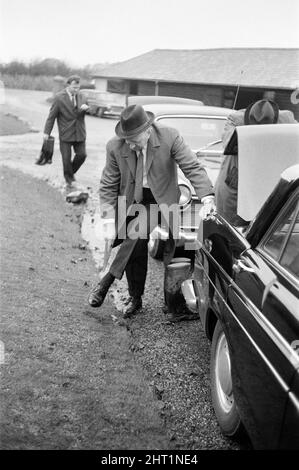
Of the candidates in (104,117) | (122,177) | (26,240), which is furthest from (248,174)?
(104,117)

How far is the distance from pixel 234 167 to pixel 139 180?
2.52 feet

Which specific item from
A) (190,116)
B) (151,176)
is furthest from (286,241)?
(190,116)

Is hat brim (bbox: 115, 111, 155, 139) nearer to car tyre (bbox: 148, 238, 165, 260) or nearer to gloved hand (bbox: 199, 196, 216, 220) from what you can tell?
gloved hand (bbox: 199, 196, 216, 220)

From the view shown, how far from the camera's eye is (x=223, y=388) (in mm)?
3148

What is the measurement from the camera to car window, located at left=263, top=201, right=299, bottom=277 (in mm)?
2498

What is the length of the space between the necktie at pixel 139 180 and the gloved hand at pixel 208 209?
21.2 inches

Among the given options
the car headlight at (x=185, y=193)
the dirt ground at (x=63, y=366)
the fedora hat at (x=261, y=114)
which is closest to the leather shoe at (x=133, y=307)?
the dirt ground at (x=63, y=366)

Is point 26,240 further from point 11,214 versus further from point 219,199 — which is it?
point 219,199

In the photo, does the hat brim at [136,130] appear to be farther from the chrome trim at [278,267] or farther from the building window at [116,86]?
the building window at [116,86]

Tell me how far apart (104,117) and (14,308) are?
2914cm

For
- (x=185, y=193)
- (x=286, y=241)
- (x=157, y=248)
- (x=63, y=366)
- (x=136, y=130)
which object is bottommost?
(x=157, y=248)

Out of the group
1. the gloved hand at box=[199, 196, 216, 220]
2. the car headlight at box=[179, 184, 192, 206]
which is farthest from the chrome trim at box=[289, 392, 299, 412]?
the car headlight at box=[179, 184, 192, 206]

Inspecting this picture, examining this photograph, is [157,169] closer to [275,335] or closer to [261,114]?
[261,114]

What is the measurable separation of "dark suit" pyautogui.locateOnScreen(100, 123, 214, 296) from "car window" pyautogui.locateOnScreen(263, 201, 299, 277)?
168 cm
